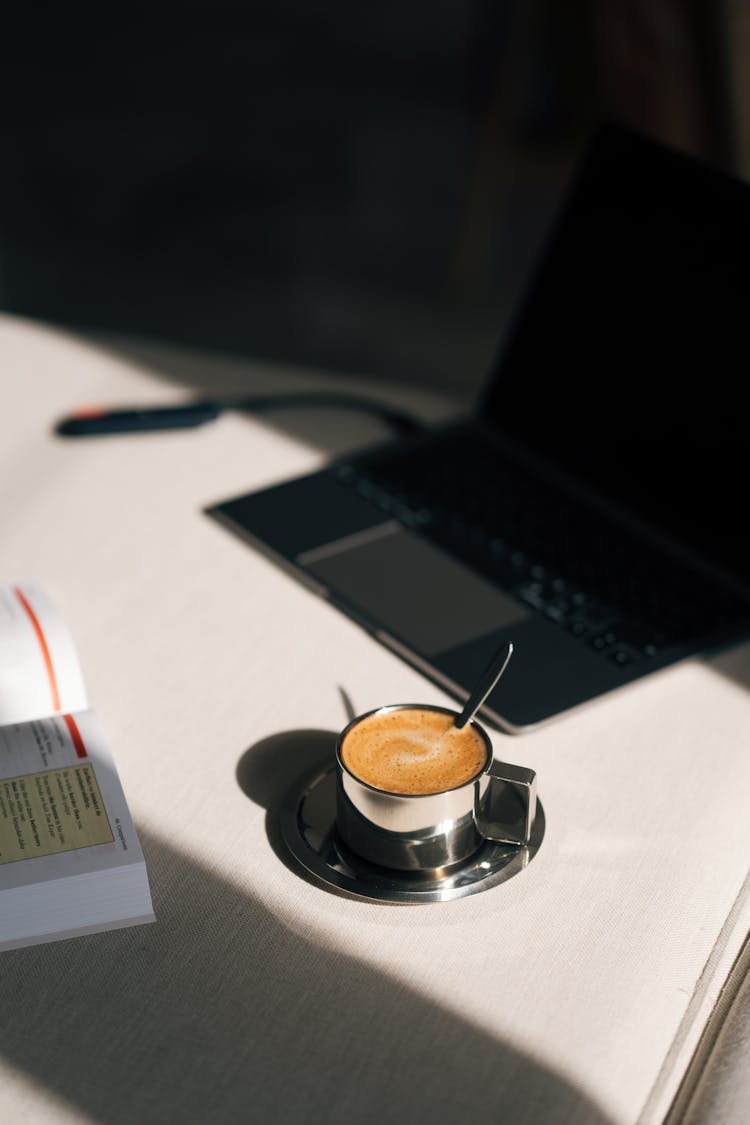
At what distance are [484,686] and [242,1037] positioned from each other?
0.85 ft

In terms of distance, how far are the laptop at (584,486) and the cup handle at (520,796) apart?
13 cm

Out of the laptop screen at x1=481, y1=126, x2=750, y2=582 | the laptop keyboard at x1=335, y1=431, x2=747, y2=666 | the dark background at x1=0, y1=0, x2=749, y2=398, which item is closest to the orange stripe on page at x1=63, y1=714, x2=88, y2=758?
the laptop keyboard at x1=335, y1=431, x2=747, y2=666

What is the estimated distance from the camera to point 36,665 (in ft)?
2.88

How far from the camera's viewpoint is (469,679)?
91 centimetres

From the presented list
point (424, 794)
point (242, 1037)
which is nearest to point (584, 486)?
point (424, 794)

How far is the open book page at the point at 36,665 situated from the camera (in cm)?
86

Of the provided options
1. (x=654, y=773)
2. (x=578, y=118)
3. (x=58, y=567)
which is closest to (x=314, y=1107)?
(x=654, y=773)

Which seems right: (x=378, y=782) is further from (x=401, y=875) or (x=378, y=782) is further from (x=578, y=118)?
(x=578, y=118)

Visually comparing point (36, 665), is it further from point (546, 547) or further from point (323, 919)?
point (546, 547)

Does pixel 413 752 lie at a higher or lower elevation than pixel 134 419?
higher

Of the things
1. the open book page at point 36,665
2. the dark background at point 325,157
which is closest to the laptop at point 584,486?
the open book page at point 36,665

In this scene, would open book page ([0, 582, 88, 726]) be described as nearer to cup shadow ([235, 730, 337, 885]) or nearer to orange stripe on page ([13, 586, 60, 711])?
orange stripe on page ([13, 586, 60, 711])

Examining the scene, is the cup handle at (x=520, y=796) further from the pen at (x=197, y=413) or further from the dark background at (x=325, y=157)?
the dark background at (x=325, y=157)

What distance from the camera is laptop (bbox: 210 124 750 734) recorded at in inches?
38.2
